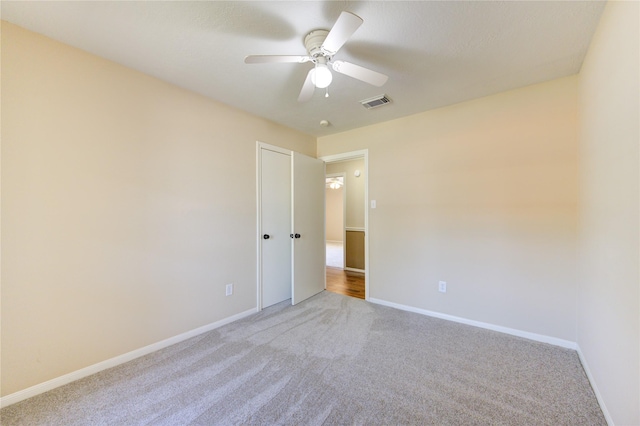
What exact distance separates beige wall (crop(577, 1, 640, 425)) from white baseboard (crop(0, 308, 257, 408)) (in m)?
2.98

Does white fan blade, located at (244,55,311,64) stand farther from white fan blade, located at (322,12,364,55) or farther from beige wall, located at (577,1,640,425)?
beige wall, located at (577,1,640,425)

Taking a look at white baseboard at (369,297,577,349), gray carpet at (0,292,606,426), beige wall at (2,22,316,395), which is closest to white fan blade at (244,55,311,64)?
beige wall at (2,22,316,395)

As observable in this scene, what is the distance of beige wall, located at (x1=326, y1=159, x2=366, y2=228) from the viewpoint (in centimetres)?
518

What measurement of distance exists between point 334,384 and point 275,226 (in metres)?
2.00

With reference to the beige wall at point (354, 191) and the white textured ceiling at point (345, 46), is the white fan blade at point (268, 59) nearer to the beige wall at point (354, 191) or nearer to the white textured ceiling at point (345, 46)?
the white textured ceiling at point (345, 46)

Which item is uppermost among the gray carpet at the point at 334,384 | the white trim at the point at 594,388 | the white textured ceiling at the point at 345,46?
the white textured ceiling at the point at 345,46

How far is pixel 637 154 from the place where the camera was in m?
1.10

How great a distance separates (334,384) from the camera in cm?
171

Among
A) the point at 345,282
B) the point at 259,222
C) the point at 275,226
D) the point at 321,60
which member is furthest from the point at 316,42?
the point at 345,282

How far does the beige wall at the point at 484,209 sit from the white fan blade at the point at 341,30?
1.90 m

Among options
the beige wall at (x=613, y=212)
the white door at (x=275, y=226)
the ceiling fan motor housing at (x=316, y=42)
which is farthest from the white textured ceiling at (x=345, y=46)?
the white door at (x=275, y=226)

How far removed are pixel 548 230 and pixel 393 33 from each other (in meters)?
2.19

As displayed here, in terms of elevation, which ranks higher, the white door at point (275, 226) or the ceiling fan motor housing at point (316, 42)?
the ceiling fan motor housing at point (316, 42)

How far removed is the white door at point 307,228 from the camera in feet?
10.7
